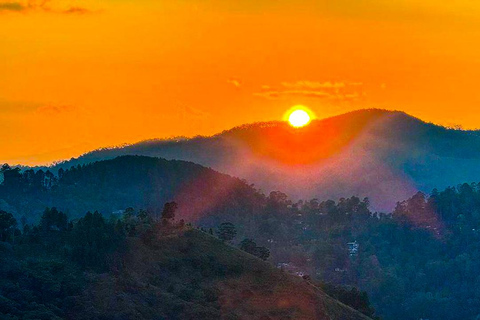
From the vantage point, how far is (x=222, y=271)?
141125mm

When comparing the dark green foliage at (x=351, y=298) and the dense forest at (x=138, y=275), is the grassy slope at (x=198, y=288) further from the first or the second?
the dark green foliage at (x=351, y=298)

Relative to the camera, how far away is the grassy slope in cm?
12681

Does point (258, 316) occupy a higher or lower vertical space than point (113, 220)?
lower

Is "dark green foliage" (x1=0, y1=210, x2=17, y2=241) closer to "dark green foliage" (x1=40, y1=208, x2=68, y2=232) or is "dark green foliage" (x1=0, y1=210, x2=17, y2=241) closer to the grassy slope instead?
"dark green foliage" (x1=40, y1=208, x2=68, y2=232)

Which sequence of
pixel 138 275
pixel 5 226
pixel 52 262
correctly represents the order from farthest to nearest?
pixel 138 275, pixel 5 226, pixel 52 262

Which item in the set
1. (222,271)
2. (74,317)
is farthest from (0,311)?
(222,271)

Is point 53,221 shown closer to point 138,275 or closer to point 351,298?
point 138,275

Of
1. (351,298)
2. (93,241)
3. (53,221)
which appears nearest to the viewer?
(93,241)

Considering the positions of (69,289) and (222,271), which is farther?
(222,271)

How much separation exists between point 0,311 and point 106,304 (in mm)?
14813

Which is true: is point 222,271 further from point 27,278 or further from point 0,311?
point 0,311

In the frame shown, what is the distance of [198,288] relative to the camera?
13675cm

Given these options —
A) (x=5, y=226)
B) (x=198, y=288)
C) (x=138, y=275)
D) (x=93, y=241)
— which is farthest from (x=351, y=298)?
(x=5, y=226)

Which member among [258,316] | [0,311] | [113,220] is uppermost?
[113,220]
